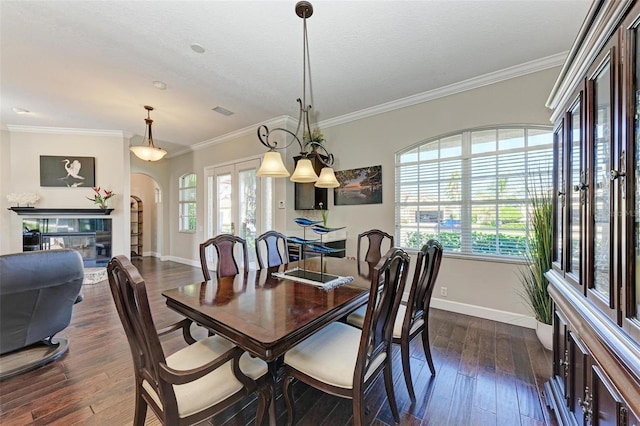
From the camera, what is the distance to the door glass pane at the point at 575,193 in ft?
4.46

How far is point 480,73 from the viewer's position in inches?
121

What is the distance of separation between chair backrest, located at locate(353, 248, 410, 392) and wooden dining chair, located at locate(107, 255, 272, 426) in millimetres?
540

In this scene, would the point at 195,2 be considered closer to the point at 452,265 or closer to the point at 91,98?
the point at 91,98

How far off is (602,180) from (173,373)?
1995 millimetres

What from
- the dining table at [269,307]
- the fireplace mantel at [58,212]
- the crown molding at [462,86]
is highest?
the crown molding at [462,86]

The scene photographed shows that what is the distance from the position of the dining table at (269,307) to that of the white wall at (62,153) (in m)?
4.87

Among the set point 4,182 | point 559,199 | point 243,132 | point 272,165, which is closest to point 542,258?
point 559,199

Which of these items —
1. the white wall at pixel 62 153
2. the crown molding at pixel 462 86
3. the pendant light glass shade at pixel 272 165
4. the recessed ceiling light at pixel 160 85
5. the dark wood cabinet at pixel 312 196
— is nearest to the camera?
the pendant light glass shade at pixel 272 165

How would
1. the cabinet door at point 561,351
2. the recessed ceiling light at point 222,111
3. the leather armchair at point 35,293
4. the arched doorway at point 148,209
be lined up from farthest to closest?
the arched doorway at point 148,209
the recessed ceiling light at point 222,111
the leather armchair at point 35,293
the cabinet door at point 561,351

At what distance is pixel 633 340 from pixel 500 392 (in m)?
1.45

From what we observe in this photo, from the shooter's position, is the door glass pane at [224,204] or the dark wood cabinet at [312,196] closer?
the dark wood cabinet at [312,196]

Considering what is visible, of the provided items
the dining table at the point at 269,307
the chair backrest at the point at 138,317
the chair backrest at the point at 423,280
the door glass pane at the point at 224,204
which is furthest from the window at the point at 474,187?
the door glass pane at the point at 224,204

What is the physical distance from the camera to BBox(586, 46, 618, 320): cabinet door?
98 centimetres

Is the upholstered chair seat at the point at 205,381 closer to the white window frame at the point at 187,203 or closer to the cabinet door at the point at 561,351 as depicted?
the cabinet door at the point at 561,351
